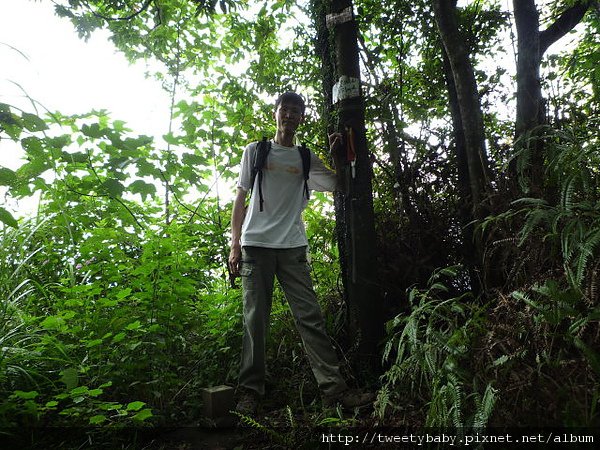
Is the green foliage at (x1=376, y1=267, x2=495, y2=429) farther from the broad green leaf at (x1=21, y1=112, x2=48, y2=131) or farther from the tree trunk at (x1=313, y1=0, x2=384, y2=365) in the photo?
the broad green leaf at (x1=21, y1=112, x2=48, y2=131)

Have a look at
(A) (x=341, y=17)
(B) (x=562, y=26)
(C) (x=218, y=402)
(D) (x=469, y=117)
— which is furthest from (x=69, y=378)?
(B) (x=562, y=26)

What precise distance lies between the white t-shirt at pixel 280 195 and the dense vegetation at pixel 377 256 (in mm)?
566

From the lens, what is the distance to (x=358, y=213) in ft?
10.8

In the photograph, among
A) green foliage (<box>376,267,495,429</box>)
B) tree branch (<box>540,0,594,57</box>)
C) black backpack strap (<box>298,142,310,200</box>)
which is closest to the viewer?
green foliage (<box>376,267,495,429</box>)

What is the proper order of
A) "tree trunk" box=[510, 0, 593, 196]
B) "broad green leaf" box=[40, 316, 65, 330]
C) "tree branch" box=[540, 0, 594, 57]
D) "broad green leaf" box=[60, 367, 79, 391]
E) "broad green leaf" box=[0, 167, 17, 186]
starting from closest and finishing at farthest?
"broad green leaf" box=[0, 167, 17, 186], "broad green leaf" box=[60, 367, 79, 391], "broad green leaf" box=[40, 316, 65, 330], "tree trunk" box=[510, 0, 593, 196], "tree branch" box=[540, 0, 594, 57]

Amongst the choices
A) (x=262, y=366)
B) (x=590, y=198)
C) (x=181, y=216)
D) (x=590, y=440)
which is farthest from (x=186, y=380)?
(x=590, y=198)

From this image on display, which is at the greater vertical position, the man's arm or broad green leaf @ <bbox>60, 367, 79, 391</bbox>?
the man's arm

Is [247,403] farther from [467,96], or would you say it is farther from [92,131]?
[467,96]

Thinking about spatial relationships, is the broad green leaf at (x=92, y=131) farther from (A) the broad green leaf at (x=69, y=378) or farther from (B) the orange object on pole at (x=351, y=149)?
(B) the orange object on pole at (x=351, y=149)

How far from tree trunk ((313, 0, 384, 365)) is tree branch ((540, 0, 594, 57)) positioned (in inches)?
78.2

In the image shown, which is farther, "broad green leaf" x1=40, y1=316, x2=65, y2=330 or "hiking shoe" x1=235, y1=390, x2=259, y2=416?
"hiking shoe" x1=235, y1=390, x2=259, y2=416

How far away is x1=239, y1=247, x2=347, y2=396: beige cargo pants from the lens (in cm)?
314

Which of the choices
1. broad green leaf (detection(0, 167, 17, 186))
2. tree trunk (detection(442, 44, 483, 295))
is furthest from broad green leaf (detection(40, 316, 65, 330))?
tree trunk (detection(442, 44, 483, 295))

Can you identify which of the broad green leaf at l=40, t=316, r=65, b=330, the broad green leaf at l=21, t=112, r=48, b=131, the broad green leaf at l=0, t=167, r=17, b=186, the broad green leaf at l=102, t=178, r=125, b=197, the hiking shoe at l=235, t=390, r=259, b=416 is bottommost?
the hiking shoe at l=235, t=390, r=259, b=416
